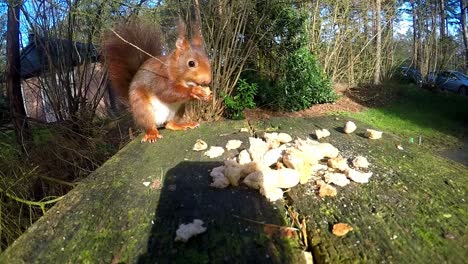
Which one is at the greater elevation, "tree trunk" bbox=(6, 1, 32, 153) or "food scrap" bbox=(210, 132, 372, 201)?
"tree trunk" bbox=(6, 1, 32, 153)

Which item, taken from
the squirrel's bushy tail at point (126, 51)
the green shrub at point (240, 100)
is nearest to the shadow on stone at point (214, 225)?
the squirrel's bushy tail at point (126, 51)

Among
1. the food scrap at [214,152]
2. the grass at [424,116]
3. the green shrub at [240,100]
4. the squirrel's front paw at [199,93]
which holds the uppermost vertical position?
the squirrel's front paw at [199,93]

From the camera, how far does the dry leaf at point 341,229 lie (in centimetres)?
92

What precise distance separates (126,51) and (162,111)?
55 centimetres

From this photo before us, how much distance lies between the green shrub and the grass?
3047 millimetres

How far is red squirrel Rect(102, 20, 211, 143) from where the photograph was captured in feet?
8.23

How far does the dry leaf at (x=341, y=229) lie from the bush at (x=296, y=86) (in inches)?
294

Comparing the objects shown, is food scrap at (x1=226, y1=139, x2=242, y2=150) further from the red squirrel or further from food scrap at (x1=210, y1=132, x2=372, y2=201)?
the red squirrel

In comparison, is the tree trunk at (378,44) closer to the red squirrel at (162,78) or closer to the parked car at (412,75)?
the parked car at (412,75)

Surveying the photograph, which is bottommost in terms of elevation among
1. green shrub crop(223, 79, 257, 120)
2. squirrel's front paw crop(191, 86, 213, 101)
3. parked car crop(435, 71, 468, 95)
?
parked car crop(435, 71, 468, 95)

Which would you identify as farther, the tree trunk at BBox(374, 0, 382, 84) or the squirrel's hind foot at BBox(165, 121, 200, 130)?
the tree trunk at BBox(374, 0, 382, 84)

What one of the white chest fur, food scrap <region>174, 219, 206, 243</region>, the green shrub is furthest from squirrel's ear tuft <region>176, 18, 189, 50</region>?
the green shrub

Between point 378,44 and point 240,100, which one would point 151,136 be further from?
point 378,44

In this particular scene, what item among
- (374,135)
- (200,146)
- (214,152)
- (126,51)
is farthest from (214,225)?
(126,51)
